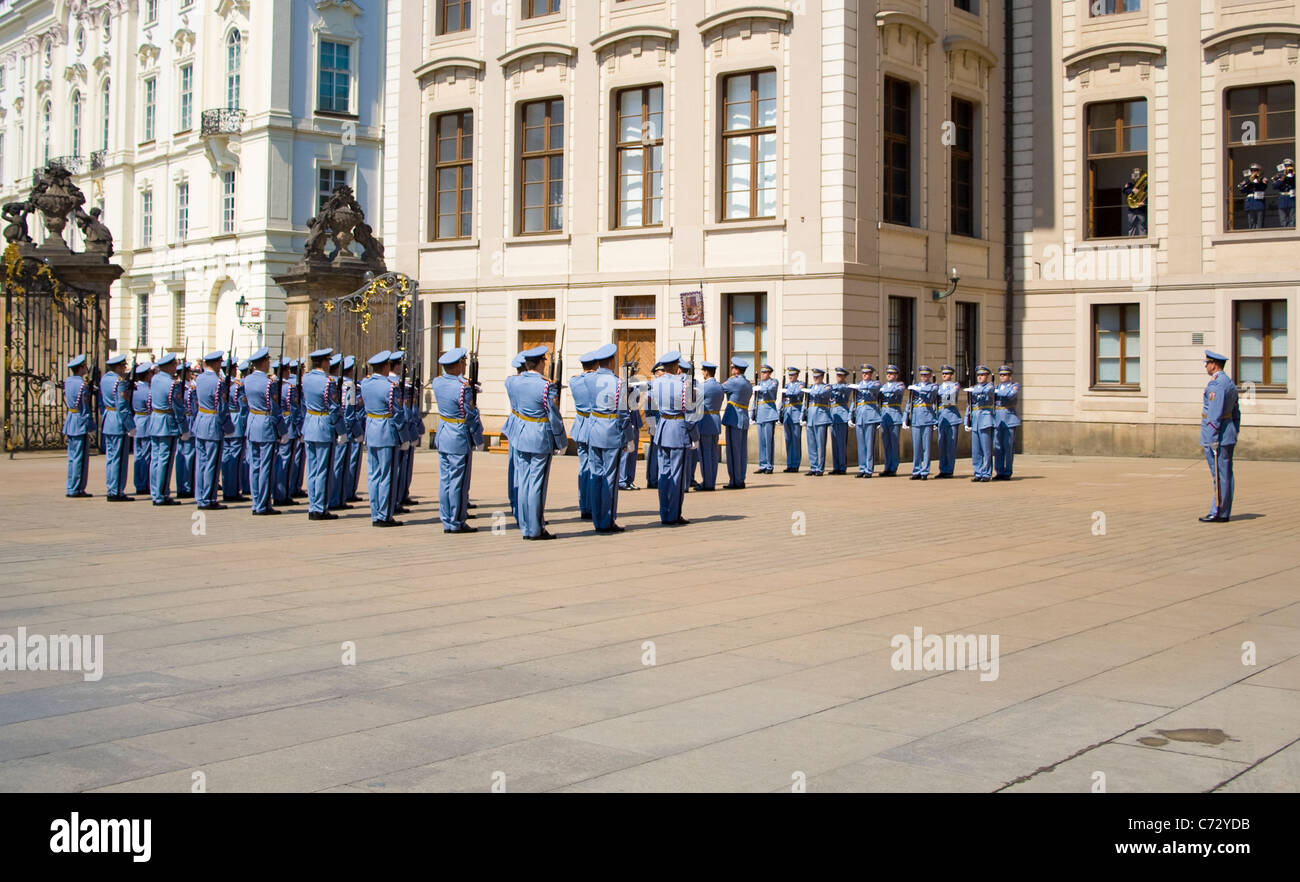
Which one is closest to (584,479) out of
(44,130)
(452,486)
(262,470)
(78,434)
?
(452,486)

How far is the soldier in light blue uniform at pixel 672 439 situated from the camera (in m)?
16.4

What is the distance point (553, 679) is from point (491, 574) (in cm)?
434

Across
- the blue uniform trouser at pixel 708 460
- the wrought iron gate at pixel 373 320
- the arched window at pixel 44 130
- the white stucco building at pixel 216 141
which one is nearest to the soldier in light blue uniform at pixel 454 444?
the blue uniform trouser at pixel 708 460

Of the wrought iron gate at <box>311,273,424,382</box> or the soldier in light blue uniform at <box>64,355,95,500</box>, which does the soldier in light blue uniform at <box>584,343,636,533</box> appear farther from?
the wrought iron gate at <box>311,273,424,382</box>

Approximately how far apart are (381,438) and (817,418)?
10741mm

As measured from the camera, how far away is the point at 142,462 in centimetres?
1936

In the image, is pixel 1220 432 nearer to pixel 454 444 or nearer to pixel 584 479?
pixel 584 479

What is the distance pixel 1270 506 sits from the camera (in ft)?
61.2

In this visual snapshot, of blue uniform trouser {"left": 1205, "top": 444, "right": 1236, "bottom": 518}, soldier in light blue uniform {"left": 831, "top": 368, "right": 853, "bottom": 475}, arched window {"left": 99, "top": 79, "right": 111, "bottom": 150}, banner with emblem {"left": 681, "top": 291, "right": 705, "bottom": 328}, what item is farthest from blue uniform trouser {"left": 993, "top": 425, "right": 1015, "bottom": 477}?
arched window {"left": 99, "top": 79, "right": 111, "bottom": 150}

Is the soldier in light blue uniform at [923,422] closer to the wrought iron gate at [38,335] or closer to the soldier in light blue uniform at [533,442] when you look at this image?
the soldier in light blue uniform at [533,442]

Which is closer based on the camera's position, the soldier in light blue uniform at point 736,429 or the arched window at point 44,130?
the soldier in light blue uniform at point 736,429

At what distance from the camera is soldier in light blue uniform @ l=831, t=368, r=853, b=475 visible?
24.9 meters

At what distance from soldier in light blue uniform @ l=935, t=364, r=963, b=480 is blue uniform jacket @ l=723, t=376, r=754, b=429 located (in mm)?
3731

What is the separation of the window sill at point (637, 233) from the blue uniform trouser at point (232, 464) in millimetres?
11988
